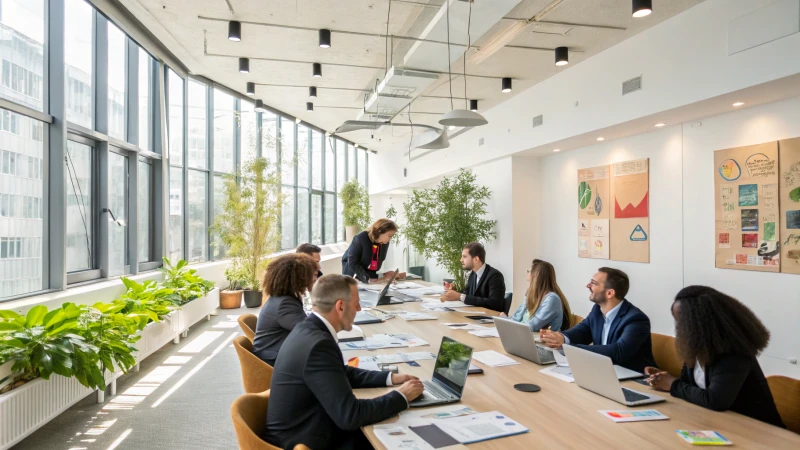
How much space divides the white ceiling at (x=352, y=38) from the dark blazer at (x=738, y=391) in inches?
143

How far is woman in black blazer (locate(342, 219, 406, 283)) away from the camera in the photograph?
6.31m

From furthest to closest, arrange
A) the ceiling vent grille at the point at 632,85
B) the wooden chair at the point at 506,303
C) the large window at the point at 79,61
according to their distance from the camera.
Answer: the ceiling vent grille at the point at 632,85 < the large window at the point at 79,61 < the wooden chair at the point at 506,303

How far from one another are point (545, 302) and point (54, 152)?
5092 mm

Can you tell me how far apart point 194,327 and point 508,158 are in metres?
5.93

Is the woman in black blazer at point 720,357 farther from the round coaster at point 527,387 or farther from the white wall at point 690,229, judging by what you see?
the white wall at point 690,229

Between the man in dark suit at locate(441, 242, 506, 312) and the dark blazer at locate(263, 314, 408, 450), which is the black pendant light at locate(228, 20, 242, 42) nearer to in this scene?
the man in dark suit at locate(441, 242, 506, 312)

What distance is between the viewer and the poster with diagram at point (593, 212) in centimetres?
697

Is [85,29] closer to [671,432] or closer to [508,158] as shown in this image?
[508,158]

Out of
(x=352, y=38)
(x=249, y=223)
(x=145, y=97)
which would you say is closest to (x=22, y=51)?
(x=145, y=97)

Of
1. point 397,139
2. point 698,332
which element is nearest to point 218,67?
point 397,139

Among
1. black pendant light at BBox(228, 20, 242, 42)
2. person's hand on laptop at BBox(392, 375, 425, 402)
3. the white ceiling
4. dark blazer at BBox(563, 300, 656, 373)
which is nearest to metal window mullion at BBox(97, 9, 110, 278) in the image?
the white ceiling

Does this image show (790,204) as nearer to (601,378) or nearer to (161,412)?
(601,378)

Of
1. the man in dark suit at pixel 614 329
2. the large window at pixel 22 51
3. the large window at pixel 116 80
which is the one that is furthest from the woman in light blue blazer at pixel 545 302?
the large window at pixel 116 80

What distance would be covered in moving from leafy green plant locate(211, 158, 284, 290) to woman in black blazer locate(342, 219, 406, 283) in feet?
11.3
